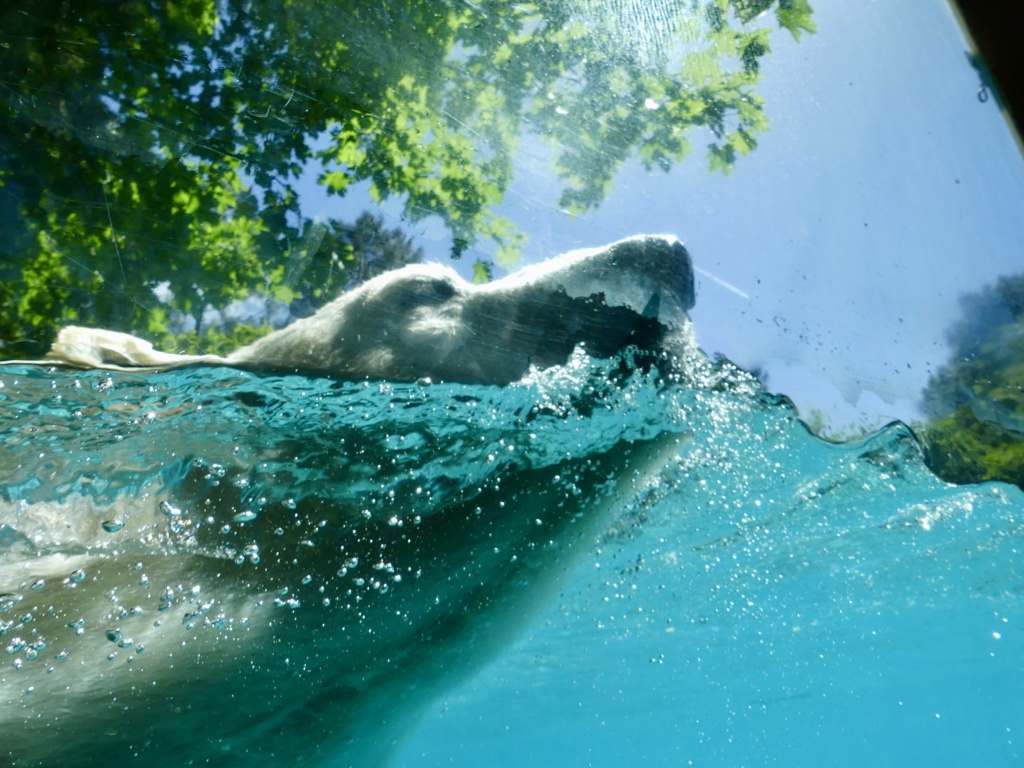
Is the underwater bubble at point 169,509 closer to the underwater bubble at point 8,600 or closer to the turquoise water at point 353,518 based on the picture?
the turquoise water at point 353,518

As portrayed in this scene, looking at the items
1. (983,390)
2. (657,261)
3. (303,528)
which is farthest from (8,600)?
(983,390)

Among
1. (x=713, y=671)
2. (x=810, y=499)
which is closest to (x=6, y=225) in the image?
(x=810, y=499)

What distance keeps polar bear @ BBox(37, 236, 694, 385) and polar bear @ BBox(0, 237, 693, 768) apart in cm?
1

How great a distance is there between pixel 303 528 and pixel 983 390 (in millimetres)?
5331

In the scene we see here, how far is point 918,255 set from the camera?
14.0 ft

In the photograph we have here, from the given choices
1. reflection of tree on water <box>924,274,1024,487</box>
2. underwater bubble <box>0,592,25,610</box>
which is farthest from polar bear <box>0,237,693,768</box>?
reflection of tree on water <box>924,274,1024,487</box>

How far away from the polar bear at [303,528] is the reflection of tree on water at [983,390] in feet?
6.56

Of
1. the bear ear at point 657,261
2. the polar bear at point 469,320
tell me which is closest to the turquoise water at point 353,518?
the polar bear at point 469,320

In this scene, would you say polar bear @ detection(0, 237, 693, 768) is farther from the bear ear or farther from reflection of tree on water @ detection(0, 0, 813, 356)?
reflection of tree on water @ detection(0, 0, 813, 356)

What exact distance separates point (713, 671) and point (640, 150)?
17.6 m

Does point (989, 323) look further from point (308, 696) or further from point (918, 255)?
point (308, 696)

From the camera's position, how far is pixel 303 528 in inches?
226

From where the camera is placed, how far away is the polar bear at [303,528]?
12.8 feet

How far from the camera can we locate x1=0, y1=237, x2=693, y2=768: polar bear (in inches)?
153
